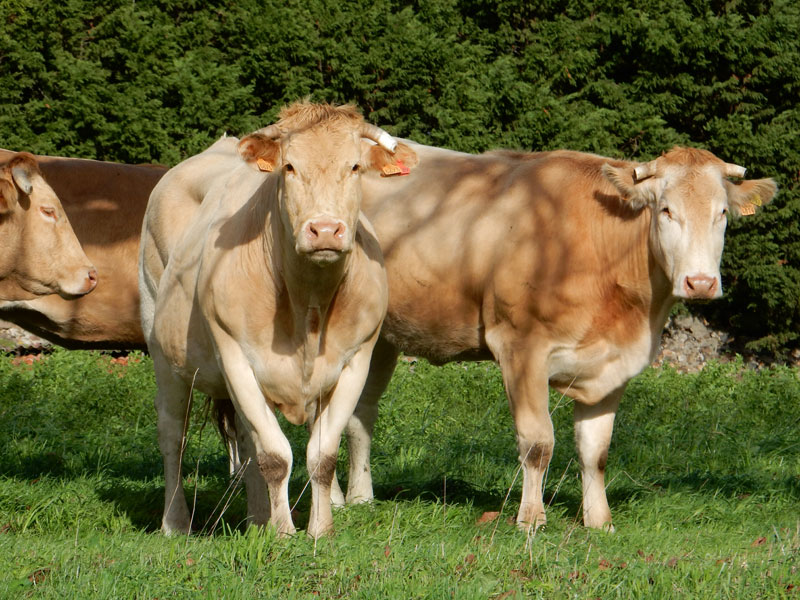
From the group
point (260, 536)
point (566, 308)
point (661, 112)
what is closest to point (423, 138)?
point (661, 112)

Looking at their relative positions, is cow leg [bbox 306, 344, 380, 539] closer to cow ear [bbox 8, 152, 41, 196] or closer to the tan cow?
the tan cow

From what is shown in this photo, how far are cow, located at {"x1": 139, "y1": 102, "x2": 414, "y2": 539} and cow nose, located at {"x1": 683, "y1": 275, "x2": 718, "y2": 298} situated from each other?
1653mm

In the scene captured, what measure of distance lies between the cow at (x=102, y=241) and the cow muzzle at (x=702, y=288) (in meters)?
4.85

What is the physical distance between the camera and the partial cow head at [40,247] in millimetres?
7520

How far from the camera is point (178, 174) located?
7156mm

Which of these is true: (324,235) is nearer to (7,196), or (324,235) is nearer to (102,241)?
(7,196)

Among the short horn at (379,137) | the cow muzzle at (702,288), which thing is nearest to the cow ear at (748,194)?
the cow muzzle at (702,288)

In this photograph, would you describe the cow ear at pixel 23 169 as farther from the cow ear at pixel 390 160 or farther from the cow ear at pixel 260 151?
the cow ear at pixel 390 160

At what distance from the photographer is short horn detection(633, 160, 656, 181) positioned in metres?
6.29

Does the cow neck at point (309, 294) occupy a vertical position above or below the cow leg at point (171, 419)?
above

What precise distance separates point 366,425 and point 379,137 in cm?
272

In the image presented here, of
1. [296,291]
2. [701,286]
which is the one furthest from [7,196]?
[701,286]

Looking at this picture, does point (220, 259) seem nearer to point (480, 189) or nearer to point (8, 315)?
point (480, 189)

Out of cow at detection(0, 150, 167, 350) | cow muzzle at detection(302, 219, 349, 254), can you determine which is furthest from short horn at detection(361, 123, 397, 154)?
cow at detection(0, 150, 167, 350)
